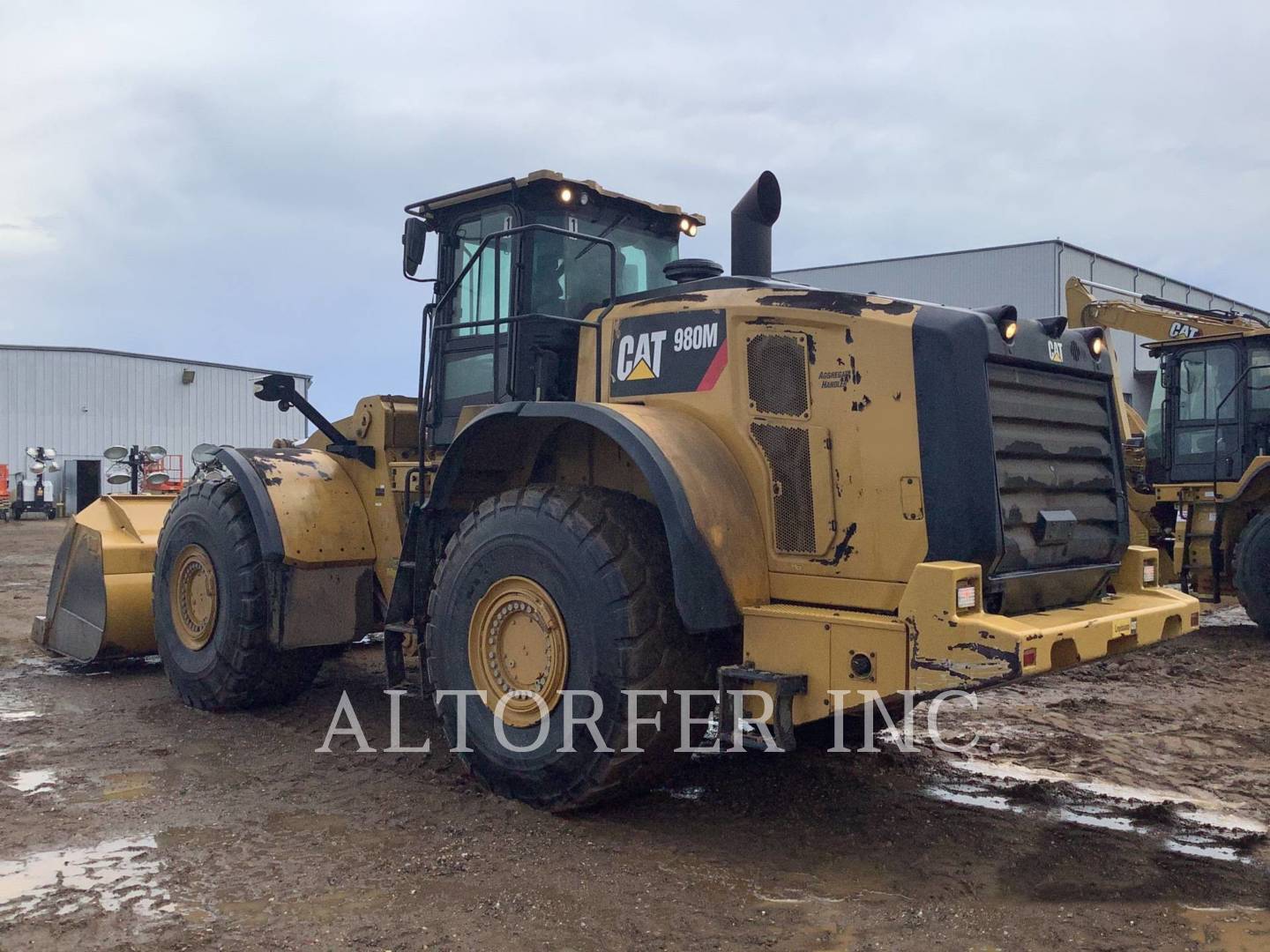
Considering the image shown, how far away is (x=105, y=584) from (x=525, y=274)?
403cm

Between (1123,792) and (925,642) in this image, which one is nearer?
(925,642)

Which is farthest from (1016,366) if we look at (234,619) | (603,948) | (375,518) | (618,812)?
(234,619)

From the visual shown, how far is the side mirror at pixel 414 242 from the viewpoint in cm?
602

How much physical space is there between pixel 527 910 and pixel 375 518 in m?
3.39

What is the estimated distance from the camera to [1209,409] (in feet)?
39.9

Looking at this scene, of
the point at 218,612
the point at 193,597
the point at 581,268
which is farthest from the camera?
the point at 193,597

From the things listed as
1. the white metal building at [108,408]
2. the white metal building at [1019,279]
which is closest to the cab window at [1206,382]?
the white metal building at [1019,279]

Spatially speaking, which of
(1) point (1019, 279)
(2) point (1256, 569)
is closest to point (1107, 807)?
(2) point (1256, 569)

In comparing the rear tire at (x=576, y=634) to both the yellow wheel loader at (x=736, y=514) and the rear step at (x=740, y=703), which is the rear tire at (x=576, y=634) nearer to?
the yellow wheel loader at (x=736, y=514)

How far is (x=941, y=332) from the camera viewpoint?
4465 millimetres

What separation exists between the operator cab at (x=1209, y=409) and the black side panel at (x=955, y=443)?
28.6 feet

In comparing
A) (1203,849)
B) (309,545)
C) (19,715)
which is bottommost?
(1203,849)

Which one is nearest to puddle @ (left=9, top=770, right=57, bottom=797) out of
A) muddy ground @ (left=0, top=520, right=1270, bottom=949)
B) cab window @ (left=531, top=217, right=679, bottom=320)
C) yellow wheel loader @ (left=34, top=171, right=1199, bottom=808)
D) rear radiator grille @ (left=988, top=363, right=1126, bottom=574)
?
muddy ground @ (left=0, top=520, right=1270, bottom=949)

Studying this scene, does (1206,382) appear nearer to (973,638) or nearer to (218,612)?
(973,638)
